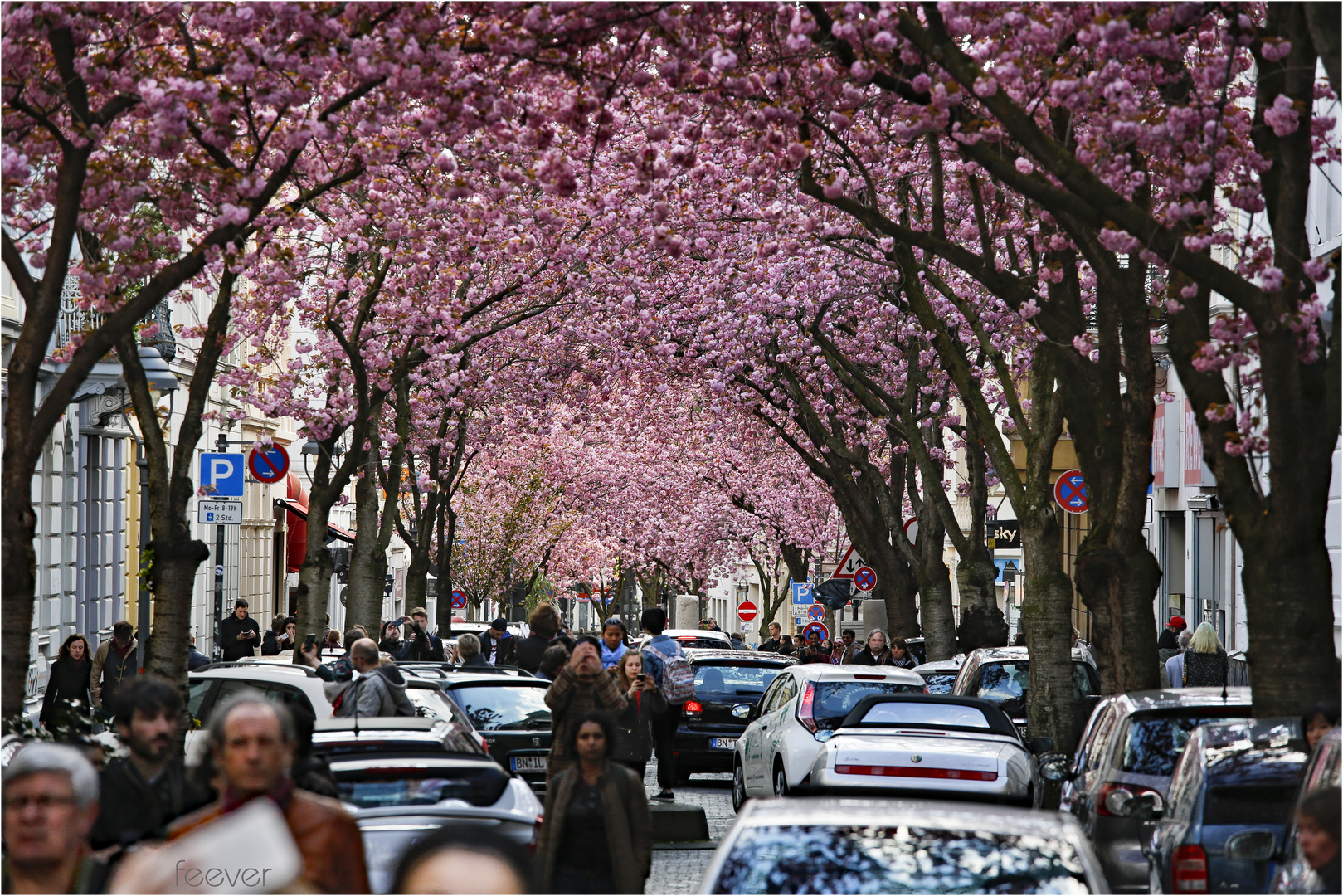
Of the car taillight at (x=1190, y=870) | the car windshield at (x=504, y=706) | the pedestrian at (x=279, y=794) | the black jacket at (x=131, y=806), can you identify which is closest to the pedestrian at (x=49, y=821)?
the pedestrian at (x=279, y=794)

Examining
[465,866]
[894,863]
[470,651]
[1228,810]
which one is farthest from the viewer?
[470,651]

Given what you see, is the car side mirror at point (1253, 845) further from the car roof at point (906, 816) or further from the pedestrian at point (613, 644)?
the pedestrian at point (613, 644)

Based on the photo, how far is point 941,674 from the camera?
75.0 ft

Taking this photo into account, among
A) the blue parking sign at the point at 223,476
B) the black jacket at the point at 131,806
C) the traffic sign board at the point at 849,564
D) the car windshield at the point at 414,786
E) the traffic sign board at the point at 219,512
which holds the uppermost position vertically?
the blue parking sign at the point at 223,476

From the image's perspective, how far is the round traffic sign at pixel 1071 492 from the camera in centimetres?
2397

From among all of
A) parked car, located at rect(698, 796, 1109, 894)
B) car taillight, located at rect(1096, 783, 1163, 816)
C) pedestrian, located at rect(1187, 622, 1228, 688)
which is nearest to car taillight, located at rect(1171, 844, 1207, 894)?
car taillight, located at rect(1096, 783, 1163, 816)

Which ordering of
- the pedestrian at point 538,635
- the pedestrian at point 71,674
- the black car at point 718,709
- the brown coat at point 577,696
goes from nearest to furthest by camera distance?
the brown coat at point 577,696 → the pedestrian at point 538,635 → the pedestrian at point 71,674 → the black car at point 718,709

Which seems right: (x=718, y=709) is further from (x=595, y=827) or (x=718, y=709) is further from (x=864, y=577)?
(x=595, y=827)

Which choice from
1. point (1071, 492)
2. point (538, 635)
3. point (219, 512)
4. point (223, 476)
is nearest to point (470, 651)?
point (538, 635)

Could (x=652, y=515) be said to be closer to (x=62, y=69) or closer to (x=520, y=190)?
(x=520, y=190)

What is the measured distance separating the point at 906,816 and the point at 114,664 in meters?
16.6

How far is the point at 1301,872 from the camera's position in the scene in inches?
276

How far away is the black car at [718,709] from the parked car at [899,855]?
15.5m

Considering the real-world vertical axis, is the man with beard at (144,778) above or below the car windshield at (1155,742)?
above
